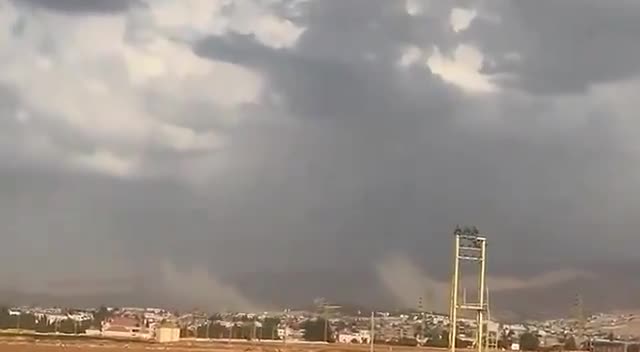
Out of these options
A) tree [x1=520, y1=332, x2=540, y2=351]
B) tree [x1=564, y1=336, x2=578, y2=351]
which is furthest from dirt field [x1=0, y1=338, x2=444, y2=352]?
tree [x1=520, y1=332, x2=540, y2=351]

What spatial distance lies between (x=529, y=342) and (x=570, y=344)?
49.6 ft

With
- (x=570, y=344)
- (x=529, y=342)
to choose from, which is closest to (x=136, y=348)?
(x=570, y=344)

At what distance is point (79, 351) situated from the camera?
439 feet

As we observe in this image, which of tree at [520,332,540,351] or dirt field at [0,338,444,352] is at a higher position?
tree at [520,332,540,351]

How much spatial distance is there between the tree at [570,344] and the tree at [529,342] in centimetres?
552

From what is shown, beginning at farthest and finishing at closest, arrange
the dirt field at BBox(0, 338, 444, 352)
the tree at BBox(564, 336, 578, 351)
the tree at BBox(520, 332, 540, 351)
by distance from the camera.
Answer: the tree at BBox(520, 332, 540, 351) → the tree at BBox(564, 336, 578, 351) → the dirt field at BBox(0, 338, 444, 352)

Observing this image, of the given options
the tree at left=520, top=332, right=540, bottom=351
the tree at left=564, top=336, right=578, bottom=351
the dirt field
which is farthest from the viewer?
the tree at left=520, top=332, right=540, bottom=351

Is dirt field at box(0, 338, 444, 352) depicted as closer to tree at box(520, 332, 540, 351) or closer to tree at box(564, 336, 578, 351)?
tree at box(564, 336, 578, 351)

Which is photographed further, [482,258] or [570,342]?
[570,342]

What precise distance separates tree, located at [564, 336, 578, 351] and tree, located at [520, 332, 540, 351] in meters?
5.52

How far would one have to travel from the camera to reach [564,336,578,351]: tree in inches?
6589

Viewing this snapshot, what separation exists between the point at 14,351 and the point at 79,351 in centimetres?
1335

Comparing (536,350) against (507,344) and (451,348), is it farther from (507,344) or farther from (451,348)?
(451,348)

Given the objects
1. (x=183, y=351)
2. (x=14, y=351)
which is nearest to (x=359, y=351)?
(x=183, y=351)
